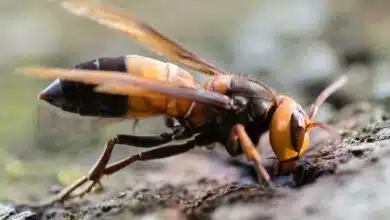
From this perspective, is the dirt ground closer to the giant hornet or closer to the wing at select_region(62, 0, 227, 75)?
the giant hornet

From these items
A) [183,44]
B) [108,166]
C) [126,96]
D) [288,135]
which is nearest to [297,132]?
[288,135]

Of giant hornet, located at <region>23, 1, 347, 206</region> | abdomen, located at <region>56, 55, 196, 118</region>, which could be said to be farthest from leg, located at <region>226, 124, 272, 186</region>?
abdomen, located at <region>56, 55, 196, 118</region>

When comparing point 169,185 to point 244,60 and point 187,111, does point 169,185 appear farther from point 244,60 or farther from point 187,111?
point 244,60

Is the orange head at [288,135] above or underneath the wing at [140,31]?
underneath

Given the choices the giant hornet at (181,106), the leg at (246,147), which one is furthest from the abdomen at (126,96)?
the leg at (246,147)

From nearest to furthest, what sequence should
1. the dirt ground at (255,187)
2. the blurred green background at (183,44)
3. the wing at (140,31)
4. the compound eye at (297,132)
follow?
the dirt ground at (255,187)
the compound eye at (297,132)
the wing at (140,31)
the blurred green background at (183,44)

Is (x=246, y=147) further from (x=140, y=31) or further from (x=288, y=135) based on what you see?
(x=140, y=31)

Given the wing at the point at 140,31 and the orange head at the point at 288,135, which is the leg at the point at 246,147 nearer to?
the orange head at the point at 288,135
